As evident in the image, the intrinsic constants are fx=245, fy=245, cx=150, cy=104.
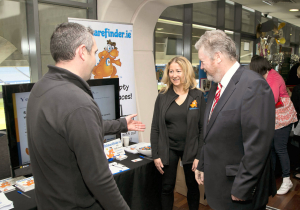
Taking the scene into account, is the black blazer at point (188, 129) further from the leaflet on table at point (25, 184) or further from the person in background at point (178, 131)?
the leaflet on table at point (25, 184)

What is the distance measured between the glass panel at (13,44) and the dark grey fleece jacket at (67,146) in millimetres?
1999

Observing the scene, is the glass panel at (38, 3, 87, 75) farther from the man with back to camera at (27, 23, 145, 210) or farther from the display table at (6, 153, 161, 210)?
the man with back to camera at (27, 23, 145, 210)

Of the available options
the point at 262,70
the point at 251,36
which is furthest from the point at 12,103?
the point at 251,36

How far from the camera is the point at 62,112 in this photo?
0.93m

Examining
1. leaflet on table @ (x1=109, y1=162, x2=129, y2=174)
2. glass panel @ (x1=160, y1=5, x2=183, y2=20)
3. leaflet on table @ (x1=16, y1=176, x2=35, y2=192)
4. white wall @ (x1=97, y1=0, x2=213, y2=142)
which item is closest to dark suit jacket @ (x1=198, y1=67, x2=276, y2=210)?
leaflet on table @ (x1=109, y1=162, x2=129, y2=174)

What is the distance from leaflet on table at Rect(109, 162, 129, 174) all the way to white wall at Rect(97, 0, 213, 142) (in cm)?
140

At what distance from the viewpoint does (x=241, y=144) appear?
140 cm

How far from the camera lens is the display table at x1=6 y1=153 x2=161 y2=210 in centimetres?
188

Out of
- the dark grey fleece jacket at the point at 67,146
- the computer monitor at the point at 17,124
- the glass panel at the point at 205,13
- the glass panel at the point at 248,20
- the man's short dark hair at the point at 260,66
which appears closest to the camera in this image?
the dark grey fleece jacket at the point at 67,146

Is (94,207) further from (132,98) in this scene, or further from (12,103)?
(132,98)

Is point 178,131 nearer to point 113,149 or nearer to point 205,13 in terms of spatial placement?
point 113,149

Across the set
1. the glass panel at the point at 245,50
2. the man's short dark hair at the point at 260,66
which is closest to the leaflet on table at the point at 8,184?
the man's short dark hair at the point at 260,66

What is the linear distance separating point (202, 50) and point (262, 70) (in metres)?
1.88

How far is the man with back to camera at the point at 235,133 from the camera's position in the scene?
1.31 metres
